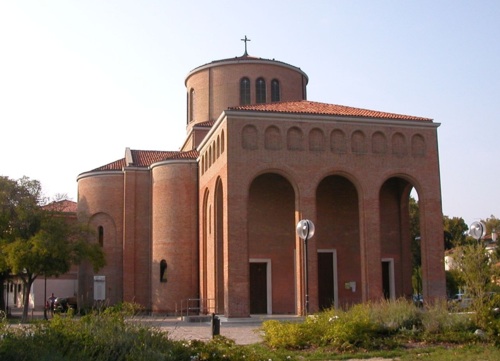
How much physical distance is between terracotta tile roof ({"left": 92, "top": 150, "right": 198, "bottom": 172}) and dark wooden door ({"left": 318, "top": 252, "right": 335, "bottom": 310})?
30.0 ft

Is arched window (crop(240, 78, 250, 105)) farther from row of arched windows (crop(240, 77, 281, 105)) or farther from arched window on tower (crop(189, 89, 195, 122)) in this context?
arched window on tower (crop(189, 89, 195, 122))

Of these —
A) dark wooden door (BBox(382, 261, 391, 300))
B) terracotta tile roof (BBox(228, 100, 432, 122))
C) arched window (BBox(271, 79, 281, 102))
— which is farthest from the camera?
arched window (BBox(271, 79, 281, 102))

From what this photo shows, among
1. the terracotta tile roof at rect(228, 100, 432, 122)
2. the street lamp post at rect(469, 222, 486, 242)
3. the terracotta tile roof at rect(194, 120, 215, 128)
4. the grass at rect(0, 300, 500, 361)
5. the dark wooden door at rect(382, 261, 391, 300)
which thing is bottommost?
the grass at rect(0, 300, 500, 361)

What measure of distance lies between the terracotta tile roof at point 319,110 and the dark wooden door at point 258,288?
24.0 feet

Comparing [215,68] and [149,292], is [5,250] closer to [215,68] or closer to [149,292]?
[149,292]

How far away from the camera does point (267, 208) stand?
31.5m

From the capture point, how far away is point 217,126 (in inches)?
1178

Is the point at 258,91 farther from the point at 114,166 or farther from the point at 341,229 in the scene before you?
the point at 341,229

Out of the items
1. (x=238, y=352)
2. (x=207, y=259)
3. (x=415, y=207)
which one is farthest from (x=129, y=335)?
(x=415, y=207)

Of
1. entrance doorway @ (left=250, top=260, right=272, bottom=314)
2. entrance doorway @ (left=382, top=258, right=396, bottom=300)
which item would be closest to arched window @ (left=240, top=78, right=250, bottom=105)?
entrance doorway @ (left=250, top=260, right=272, bottom=314)

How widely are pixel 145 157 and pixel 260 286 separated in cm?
1320

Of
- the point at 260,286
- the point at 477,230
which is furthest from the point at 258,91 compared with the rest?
the point at 477,230

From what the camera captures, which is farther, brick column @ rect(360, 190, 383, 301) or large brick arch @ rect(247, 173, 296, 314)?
large brick arch @ rect(247, 173, 296, 314)

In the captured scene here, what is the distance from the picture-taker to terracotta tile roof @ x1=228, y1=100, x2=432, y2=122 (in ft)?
95.5
